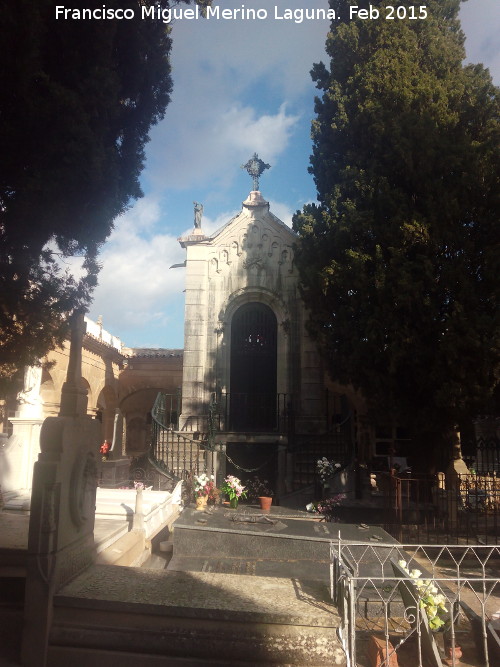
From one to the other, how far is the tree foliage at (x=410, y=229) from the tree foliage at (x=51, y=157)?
603 cm

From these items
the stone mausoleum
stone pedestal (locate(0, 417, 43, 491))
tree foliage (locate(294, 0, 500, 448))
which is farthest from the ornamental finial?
stone pedestal (locate(0, 417, 43, 491))

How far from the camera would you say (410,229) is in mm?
10688

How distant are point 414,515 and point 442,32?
41.0ft

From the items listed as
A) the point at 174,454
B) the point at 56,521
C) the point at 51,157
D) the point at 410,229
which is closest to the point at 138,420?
the point at 174,454

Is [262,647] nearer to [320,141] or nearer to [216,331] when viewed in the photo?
[216,331]

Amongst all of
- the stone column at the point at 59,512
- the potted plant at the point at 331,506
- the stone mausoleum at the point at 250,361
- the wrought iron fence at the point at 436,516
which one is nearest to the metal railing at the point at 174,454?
the stone mausoleum at the point at 250,361

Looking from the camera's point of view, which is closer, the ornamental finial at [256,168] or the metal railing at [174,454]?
the metal railing at [174,454]

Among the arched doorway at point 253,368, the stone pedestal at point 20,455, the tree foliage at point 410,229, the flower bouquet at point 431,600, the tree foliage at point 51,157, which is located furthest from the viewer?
the arched doorway at point 253,368

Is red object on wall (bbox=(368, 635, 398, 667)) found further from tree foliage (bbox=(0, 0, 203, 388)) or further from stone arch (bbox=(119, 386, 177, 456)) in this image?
stone arch (bbox=(119, 386, 177, 456))

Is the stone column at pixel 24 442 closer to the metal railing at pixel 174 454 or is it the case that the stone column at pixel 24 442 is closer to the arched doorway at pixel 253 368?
the metal railing at pixel 174 454

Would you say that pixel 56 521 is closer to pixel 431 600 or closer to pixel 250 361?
pixel 431 600

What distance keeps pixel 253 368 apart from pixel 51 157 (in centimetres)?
1007

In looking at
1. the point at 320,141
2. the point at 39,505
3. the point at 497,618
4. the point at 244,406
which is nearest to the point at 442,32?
the point at 320,141

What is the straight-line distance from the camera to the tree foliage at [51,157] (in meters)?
6.21
